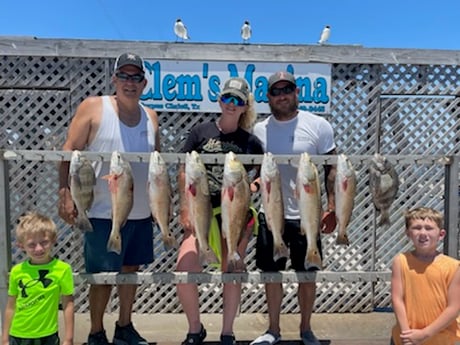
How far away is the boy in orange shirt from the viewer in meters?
2.51

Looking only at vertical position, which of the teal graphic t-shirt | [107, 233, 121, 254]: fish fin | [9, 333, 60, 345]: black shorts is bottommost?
[9, 333, 60, 345]: black shorts

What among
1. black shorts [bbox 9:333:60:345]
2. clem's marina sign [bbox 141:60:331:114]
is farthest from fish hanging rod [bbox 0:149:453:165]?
clem's marina sign [bbox 141:60:331:114]

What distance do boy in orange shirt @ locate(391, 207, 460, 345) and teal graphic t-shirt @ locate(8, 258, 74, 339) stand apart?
193cm

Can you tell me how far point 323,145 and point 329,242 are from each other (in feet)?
7.70

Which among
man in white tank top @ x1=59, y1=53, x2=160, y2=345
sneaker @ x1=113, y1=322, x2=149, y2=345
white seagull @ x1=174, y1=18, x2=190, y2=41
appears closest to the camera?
man in white tank top @ x1=59, y1=53, x2=160, y2=345

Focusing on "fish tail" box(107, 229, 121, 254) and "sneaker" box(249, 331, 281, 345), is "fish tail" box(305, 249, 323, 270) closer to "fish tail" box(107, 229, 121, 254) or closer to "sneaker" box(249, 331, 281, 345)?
"sneaker" box(249, 331, 281, 345)

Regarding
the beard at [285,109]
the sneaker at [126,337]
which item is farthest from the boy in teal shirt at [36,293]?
the beard at [285,109]

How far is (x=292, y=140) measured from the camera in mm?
3189

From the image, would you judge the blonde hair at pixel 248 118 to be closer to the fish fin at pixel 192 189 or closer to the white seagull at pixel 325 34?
the fish fin at pixel 192 189

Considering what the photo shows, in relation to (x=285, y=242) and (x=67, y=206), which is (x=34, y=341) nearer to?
(x=67, y=206)

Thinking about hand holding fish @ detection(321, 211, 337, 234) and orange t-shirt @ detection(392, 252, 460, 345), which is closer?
orange t-shirt @ detection(392, 252, 460, 345)

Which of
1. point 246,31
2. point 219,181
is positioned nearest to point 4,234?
point 219,181

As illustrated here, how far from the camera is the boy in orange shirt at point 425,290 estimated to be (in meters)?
2.51

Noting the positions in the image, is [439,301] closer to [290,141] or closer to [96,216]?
[290,141]
